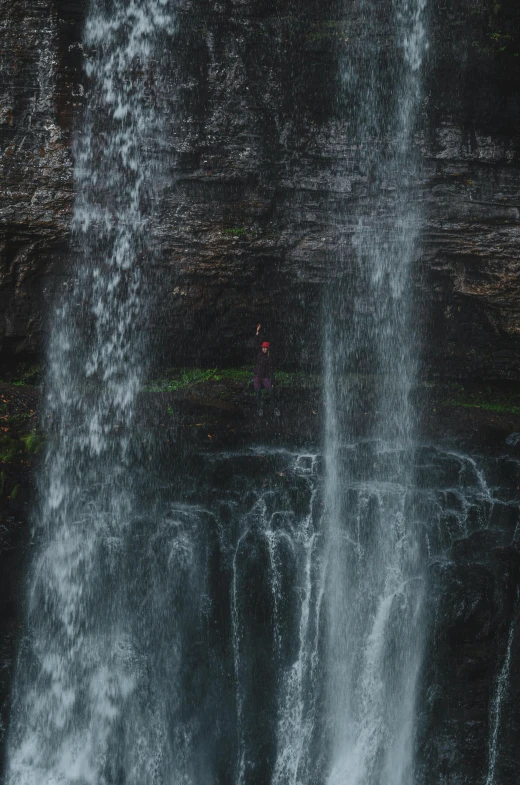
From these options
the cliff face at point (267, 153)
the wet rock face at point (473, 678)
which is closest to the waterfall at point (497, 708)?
the wet rock face at point (473, 678)

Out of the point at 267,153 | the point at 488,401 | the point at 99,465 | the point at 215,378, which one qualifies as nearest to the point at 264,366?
the point at 215,378

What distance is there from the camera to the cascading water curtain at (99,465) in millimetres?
8750

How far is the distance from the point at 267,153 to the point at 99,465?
5849 mm

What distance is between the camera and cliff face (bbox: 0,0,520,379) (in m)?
10.3

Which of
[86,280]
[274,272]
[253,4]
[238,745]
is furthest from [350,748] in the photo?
[253,4]

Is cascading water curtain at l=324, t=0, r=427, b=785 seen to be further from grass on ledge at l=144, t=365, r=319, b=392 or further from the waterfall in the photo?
the waterfall

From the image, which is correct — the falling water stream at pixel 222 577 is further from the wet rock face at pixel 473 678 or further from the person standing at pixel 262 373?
the person standing at pixel 262 373

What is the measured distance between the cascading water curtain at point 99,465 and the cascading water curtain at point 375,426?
281 cm

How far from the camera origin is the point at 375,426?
1145cm

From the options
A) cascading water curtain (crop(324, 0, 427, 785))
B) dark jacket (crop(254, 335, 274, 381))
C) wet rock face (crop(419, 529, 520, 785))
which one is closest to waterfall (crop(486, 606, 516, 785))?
wet rock face (crop(419, 529, 520, 785))

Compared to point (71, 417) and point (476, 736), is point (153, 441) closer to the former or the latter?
point (71, 417)

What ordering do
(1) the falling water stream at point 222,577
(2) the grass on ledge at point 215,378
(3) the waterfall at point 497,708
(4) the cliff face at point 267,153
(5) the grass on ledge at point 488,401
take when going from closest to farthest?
(3) the waterfall at point 497,708 < (1) the falling water stream at point 222,577 < (4) the cliff face at point 267,153 < (5) the grass on ledge at point 488,401 < (2) the grass on ledge at point 215,378

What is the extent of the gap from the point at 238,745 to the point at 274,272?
7.46m

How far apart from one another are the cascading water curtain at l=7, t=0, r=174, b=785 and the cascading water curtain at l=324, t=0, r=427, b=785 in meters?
2.81
